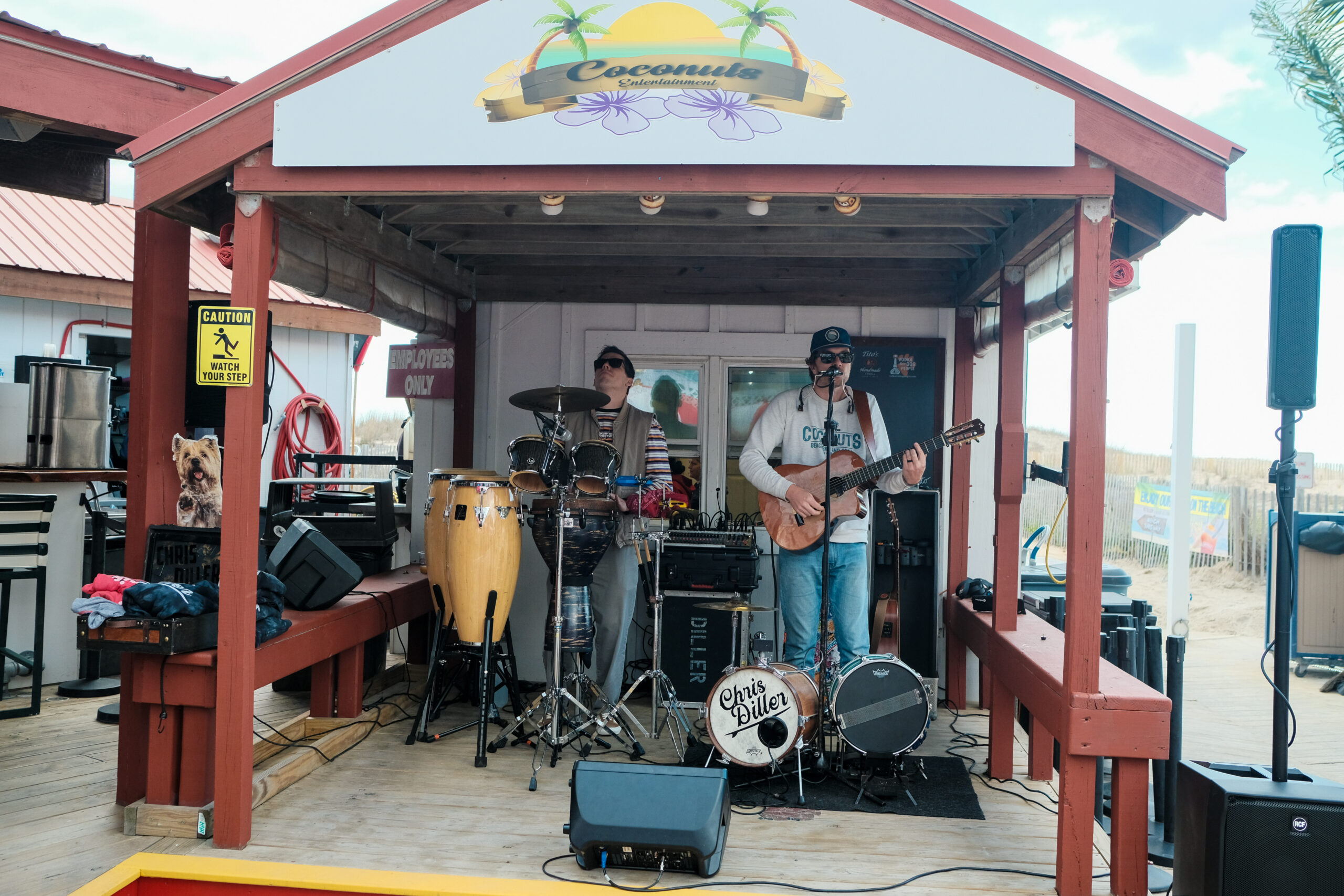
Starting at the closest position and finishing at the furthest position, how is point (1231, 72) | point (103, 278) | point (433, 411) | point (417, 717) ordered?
point (417, 717)
point (433, 411)
point (103, 278)
point (1231, 72)

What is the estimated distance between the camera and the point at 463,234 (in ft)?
17.5

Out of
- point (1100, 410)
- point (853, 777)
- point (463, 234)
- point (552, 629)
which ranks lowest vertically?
point (853, 777)

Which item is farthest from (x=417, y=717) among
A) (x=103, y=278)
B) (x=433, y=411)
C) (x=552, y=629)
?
(x=103, y=278)

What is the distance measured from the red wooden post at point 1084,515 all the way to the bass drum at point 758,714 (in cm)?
113

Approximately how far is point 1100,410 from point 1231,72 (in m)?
61.8

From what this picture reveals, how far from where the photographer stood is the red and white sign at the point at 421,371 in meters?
6.38

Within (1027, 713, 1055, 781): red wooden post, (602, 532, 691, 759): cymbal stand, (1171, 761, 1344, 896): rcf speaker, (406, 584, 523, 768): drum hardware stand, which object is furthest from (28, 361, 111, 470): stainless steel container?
(1171, 761, 1344, 896): rcf speaker

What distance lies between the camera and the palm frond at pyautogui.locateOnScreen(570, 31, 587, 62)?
3393 millimetres

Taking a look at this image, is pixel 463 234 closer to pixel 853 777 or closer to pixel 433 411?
pixel 433 411

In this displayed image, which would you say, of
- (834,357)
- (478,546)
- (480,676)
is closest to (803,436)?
(834,357)

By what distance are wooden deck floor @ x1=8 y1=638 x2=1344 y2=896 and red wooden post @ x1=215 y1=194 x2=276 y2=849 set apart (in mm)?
239

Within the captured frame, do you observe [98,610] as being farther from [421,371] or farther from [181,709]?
[421,371]

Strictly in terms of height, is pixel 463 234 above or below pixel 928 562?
above

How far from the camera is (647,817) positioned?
3.28 metres
